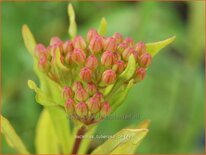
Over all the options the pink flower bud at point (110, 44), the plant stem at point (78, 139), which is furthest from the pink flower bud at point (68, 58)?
the plant stem at point (78, 139)

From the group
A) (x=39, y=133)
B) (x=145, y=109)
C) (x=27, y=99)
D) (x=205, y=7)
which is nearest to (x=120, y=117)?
(x=145, y=109)

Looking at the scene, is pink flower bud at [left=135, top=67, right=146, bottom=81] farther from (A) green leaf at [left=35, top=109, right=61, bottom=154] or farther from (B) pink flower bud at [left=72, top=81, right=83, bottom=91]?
(A) green leaf at [left=35, top=109, right=61, bottom=154]

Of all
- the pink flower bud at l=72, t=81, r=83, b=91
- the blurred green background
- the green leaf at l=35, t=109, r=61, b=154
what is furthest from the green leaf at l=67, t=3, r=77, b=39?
the blurred green background

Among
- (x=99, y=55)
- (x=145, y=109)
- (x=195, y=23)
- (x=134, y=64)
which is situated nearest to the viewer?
(x=134, y=64)

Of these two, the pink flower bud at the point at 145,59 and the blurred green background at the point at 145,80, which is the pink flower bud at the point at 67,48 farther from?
the blurred green background at the point at 145,80

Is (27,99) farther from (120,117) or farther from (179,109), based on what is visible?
(179,109)
